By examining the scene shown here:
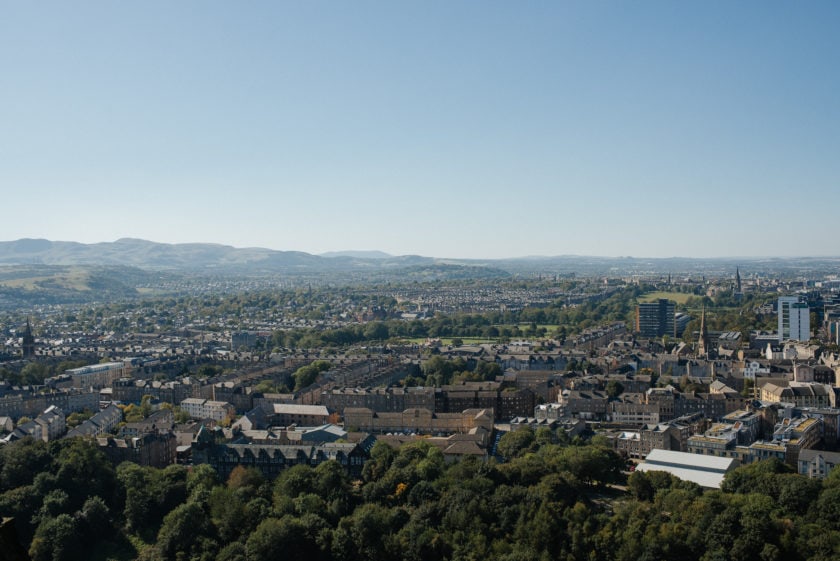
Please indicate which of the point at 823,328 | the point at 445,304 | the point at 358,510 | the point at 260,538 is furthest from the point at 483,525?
the point at 445,304

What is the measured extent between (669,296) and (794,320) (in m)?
55.8

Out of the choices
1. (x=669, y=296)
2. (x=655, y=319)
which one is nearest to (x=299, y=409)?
(x=655, y=319)

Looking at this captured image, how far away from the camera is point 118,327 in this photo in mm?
93250

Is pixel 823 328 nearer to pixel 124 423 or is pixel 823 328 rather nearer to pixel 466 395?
pixel 466 395

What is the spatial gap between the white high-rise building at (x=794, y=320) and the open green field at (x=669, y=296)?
44410mm

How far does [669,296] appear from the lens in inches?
4815

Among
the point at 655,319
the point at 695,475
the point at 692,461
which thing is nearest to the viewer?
the point at 695,475

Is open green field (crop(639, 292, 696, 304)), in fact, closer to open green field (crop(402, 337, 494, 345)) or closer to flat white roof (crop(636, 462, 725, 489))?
open green field (crop(402, 337, 494, 345))

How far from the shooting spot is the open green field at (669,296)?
379ft

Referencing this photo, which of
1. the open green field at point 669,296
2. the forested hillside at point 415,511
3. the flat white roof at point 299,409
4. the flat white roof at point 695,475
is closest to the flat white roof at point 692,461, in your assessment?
the flat white roof at point 695,475

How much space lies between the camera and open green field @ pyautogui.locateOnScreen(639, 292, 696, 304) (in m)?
116

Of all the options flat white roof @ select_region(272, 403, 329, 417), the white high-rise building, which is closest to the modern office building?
the white high-rise building

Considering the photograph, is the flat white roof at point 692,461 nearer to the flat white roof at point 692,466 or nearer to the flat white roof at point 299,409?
the flat white roof at point 692,466

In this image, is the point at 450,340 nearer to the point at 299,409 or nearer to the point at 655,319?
the point at 655,319
